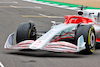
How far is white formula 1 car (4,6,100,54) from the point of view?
11719 mm

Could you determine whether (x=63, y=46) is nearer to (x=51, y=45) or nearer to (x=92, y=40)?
(x=51, y=45)

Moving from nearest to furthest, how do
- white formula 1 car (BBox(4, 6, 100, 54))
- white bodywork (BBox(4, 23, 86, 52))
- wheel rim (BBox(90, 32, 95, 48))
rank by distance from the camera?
white bodywork (BBox(4, 23, 86, 52)), white formula 1 car (BBox(4, 6, 100, 54)), wheel rim (BBox(90, 32, 95, 48))

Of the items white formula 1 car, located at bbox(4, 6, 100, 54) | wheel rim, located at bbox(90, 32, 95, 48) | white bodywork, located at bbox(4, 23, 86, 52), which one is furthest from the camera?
wheel rim, located at bbox(90, 32, 95, 48)

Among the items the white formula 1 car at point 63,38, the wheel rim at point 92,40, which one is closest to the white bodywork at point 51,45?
the white formula 1 car at point 63,38

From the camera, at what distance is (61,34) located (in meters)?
12.8

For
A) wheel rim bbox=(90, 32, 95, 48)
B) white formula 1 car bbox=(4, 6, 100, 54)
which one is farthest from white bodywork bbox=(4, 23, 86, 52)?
wheel rim bbox=(90, 32, 95, 48)

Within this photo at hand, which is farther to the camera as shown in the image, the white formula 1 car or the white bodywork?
the white formula 1 car

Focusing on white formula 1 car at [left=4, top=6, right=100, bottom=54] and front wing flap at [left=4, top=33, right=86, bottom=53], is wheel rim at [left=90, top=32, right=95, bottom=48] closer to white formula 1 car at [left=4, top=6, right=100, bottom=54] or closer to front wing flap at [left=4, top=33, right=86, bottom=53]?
white formula 1 car at [left=4, top=6, right=100, bottom=54]

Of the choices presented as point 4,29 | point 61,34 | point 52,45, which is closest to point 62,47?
point 52,45

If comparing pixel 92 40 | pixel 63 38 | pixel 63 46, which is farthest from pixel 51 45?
pixel 92 40

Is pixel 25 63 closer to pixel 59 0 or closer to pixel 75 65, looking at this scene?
pixel 75 65

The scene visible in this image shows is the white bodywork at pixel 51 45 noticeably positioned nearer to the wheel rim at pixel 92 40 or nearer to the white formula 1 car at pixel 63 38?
the white formula 1 car at pixel 63 38

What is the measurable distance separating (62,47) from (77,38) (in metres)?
1.00

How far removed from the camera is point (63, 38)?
13.0 metres
